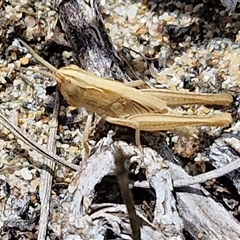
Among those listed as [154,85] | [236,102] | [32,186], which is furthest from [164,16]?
[32,186]

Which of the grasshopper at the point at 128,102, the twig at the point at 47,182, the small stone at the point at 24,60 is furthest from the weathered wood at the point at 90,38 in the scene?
the small stone at the point at 24,60

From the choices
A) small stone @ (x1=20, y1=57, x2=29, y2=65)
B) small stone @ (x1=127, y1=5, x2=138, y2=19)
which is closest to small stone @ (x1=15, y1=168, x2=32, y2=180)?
small stone @ (x1=20, y1=57, x2=29, y2=65)

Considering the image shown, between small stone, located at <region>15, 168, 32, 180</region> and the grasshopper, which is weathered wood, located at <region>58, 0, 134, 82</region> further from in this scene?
small stone, located at <region>15, 168, 32, 180</region>

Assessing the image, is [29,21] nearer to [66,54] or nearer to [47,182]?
[66,54]

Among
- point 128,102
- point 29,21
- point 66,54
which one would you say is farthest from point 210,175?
→ point 29,21

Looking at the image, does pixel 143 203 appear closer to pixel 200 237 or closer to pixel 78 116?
pixel 200 237

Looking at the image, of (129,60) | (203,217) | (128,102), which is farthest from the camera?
(129,60)
